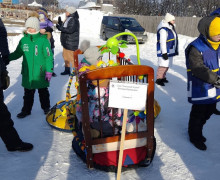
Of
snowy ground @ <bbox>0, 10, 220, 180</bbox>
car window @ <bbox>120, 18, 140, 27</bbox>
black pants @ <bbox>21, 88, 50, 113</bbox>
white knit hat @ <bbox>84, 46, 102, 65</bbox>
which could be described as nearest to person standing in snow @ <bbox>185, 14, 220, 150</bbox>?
snowy ground @ <bbox>0, 10, 220, 180</bbox>

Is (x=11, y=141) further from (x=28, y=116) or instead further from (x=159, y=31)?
(x=159, y=31)

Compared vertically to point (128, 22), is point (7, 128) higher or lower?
lower

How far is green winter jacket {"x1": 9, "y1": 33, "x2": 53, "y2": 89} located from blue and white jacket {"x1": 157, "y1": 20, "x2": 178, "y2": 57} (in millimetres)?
2907

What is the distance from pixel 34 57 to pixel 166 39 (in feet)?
10.8

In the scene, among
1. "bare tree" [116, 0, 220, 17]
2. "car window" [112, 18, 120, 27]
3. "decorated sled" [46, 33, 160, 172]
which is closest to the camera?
"decorated sled" [46, 33, 160, 172]

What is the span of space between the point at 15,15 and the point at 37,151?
3327 cm

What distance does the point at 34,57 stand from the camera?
3518 millimetres

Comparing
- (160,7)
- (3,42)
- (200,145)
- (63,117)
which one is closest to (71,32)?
(3,42)

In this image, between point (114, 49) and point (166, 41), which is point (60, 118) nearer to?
point (114, 49)

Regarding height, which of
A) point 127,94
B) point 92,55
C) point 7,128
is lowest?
point 7,128

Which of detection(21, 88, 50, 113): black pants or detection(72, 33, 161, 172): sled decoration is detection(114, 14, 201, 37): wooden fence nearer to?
detection(21, 88, 50, 113): black pants

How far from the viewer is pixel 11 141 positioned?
283cm

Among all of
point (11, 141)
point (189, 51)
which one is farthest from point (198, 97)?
point (11, 141)

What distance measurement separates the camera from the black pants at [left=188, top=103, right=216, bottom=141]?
2.96m
